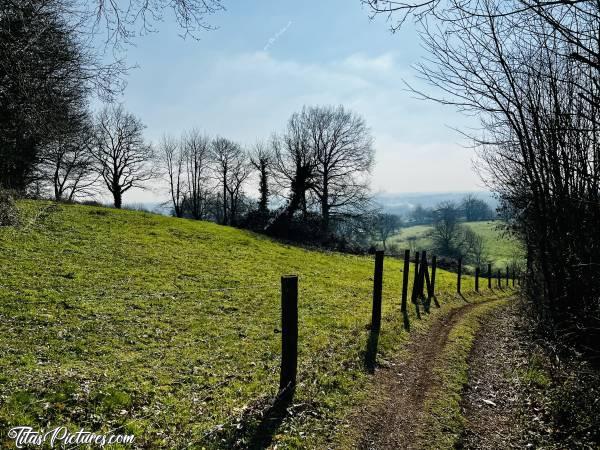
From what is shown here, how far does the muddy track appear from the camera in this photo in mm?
5508

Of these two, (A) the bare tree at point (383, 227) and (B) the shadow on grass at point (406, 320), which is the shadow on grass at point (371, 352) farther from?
(A) the bare tree at point (383, 227)

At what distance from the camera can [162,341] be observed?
922 cm

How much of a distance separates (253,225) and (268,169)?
425 inches

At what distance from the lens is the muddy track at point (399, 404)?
5.51 meters

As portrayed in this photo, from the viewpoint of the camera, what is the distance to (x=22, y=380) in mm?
5887

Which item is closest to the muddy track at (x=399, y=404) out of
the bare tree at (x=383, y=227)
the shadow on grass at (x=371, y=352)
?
the shadow on grass at (x=371, y=352)

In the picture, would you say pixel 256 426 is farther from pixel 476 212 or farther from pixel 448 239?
pixel 476 212

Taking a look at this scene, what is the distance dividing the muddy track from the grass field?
0.40 metres

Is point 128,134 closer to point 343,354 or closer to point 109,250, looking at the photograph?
point 109,250

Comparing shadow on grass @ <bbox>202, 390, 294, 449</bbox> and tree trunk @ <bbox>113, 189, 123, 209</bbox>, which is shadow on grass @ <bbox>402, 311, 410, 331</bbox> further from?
tree trunk @ <bbox>113, 189, 123, 209</bbox>

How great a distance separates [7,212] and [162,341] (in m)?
15.9

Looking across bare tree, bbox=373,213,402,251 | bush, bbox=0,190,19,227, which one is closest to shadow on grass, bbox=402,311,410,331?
bush, bbox=0,190,19,227

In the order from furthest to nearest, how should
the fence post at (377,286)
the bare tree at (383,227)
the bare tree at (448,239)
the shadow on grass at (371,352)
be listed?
1. the bare tree at (448,239)
2. the bare tree at (383,227)
3. the fence post at (377,286)
4. the shadow on grass at (371,352)

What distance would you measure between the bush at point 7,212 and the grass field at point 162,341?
63 centimetres
